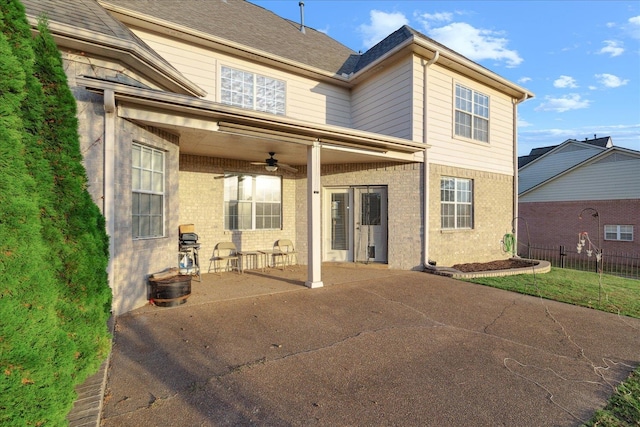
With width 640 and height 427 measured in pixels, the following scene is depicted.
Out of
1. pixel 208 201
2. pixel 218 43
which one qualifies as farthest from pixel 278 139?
pixel 218 43

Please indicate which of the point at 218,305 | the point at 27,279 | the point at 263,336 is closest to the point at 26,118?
the point at 27,279

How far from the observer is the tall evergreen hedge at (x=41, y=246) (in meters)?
1.78

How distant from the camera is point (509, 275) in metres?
8.59

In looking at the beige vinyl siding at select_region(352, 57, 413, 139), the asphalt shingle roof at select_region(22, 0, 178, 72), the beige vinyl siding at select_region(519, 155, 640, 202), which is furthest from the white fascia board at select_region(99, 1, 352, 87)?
the beige vinyl siding at select_region(519, 155, 640, 202)

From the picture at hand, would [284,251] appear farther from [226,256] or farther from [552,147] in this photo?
[552,147]

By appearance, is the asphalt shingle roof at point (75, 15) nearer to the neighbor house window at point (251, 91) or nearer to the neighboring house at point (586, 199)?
the neighbor house window at point (251, 91)

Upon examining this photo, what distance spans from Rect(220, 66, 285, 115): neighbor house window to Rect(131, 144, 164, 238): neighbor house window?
358 cm

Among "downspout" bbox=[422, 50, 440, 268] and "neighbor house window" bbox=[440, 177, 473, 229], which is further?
"neighbor house window" bbox=[440, 177, 473, 229]

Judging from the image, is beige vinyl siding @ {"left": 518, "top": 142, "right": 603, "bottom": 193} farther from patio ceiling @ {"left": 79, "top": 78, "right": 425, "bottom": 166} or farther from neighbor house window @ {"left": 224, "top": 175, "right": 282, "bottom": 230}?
neighbor house window @ {"left": 224, "top": 175, "right": 282, "bottom": 230}

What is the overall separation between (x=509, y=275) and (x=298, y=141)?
277 inches

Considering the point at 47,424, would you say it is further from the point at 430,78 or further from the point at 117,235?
the point at 430,78

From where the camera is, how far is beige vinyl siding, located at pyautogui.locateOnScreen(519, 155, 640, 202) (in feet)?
51.4

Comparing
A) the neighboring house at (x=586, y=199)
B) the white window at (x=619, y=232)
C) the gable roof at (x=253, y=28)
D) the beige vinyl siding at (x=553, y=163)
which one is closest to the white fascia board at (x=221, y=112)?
the gable roof at (x=253, y=28)

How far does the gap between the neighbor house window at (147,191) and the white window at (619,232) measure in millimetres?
21785
